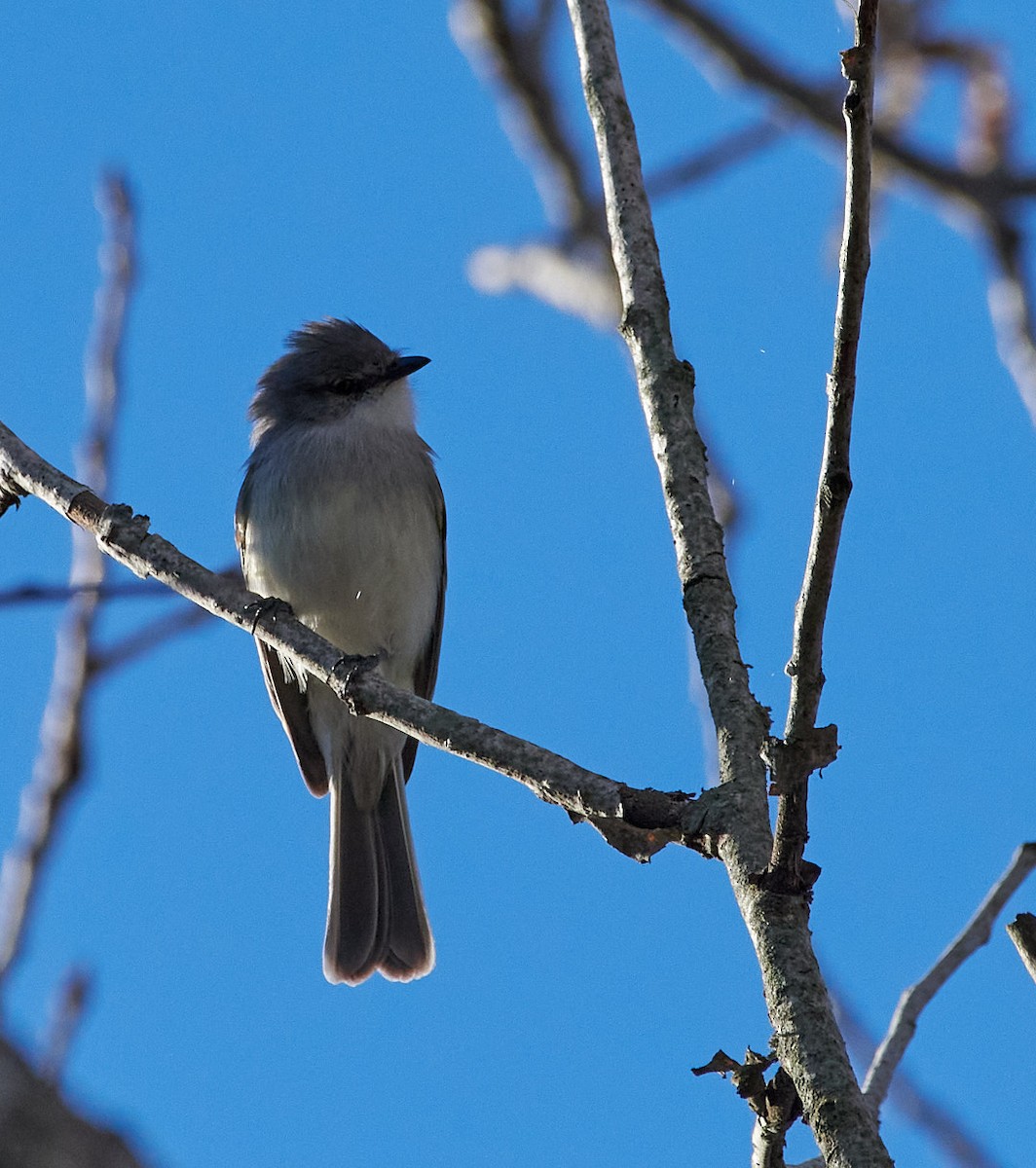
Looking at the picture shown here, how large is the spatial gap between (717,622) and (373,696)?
0.94 m

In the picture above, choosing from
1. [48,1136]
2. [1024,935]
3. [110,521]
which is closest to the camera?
[48,1136]

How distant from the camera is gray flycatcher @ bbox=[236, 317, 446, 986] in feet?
22.5

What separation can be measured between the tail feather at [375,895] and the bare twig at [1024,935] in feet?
14.7

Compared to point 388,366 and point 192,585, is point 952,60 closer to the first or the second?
point 388,366

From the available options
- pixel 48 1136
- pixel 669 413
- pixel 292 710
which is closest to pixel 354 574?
pixel 292 710

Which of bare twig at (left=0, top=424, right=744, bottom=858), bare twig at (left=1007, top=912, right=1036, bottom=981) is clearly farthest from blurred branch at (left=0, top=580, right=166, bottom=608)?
bare twig at (left=1007, top=912, right=1036, bottom=981)

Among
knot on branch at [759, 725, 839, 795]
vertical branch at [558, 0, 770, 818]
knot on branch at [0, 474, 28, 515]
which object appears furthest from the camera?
knot on branch at [0, 474, 28, 515]

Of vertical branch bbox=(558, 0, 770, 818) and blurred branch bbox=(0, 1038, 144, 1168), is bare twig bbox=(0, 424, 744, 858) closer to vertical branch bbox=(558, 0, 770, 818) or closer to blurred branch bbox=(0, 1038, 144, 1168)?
vertical branch bbox=(558, 0, 770, 818)

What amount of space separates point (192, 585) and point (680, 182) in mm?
3339

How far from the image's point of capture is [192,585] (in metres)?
4.09

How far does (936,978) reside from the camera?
11.1 ft

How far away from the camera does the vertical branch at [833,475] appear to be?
2.63 m

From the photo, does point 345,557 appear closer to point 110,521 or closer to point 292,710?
point 292,710

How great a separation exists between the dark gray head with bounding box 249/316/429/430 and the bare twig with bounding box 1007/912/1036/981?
5253mm
